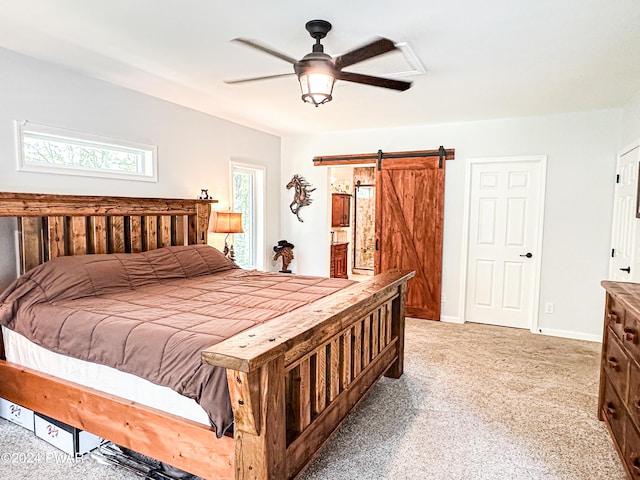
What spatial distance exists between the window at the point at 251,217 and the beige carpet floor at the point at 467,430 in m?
2.74

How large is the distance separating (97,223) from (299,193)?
3.07 metres

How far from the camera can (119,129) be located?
11.8 ft

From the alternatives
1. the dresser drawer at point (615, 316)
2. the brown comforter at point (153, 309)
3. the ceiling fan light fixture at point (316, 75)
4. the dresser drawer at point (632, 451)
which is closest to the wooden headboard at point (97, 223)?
the brown comforter at point (153, 309)

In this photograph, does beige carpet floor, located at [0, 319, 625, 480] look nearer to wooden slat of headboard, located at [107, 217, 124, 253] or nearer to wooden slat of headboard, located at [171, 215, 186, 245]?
wooden slat of headboard, located at [107, 217, 124, 253]

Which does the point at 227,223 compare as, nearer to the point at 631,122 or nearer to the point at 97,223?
the point at 97,223

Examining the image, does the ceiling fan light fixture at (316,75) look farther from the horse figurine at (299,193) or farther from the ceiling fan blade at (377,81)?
the horse figurine at (299,193)

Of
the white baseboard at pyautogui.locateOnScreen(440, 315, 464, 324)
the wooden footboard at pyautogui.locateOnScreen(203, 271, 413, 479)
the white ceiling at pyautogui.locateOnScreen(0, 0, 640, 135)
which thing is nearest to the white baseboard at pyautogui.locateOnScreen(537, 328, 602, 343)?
the white baseboard at pyautogui.locateOnScreen(440, 315, 464, 324)

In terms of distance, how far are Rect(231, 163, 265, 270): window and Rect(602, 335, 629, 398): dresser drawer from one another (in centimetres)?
416

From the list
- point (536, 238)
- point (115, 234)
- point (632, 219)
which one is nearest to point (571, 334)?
point (536, 238)

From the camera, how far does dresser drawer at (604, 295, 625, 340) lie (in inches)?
87.3

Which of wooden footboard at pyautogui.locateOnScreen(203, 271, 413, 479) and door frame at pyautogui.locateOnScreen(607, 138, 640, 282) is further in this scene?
door frame at pyautogui.locateOnScreen(607, 138, 640, 282)

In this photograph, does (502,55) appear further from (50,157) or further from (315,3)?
(50,157)

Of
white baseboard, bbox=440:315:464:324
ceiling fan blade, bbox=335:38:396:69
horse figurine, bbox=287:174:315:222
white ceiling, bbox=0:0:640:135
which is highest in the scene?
white ceiling, bbox=0:0:640:135

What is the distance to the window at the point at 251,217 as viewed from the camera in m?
5.46
